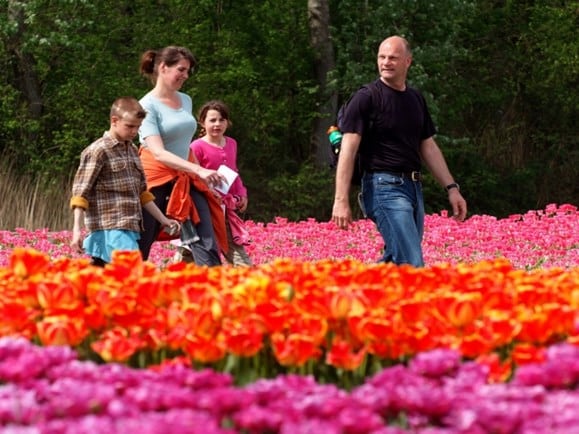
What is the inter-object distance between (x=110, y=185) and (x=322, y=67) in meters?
16.6

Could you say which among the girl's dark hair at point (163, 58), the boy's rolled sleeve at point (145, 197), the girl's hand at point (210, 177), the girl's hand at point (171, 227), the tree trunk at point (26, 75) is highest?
the tree trunk at point (26, 75)

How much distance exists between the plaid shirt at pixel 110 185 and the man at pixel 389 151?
1.25 metres

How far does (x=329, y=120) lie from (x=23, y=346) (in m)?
20.3

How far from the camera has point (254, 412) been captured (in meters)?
3.91

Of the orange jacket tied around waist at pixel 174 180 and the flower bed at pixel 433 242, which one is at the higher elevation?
the orange jacket tied around waist at pixel 174 180

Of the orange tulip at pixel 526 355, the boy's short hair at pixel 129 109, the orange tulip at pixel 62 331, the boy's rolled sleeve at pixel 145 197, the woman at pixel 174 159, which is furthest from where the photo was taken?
the woman at pixel 174 159

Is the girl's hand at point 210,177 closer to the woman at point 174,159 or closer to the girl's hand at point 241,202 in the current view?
the woman at point 174,159

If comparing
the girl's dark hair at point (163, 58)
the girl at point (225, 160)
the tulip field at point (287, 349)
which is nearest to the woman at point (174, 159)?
the girl's dark hair at point (163, 58)

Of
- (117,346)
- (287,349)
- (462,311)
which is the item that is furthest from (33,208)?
(287,349)

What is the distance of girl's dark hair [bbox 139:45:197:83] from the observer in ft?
29.3

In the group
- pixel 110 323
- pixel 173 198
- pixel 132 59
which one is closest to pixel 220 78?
pixel 132 59

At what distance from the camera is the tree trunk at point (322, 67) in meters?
23.8

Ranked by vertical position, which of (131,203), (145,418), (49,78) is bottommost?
(145,418)

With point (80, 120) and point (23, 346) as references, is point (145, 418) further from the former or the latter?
point (80, 120)
